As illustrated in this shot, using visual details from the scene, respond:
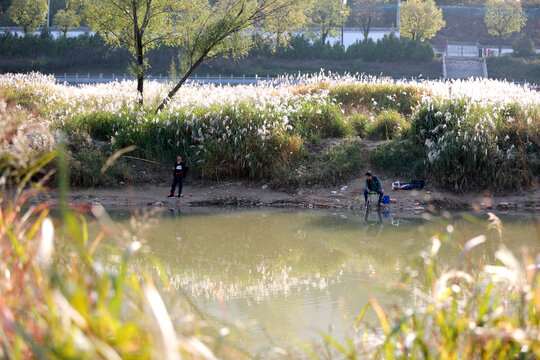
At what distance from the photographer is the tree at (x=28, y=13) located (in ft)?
171

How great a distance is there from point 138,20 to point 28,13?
3932 cm

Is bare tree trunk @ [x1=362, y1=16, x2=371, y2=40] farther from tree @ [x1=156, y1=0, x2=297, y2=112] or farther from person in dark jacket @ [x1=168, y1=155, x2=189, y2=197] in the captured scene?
person in dark jacket @ [x1=168, y1=155, x2=189, y2=197]

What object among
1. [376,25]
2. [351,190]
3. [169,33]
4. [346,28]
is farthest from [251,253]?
[376,25]

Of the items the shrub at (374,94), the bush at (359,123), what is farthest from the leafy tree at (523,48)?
the bush at (359,123)

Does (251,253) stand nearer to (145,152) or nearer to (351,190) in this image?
(351,190)

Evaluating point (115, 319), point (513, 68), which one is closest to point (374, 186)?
point (115, 319)

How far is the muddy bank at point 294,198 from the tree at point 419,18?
48056 millimetres

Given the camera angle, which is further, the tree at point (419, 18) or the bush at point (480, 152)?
the tree at point (419, 18)

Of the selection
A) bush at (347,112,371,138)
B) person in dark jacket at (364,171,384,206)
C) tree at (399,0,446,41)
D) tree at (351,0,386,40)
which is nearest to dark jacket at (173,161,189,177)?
person in dark jacket at (364,171,384,206)

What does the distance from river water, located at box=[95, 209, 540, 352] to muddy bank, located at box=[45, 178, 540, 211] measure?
2.36 feet

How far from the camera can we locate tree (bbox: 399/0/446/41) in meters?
59.0

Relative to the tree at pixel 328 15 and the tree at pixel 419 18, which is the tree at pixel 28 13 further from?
the tree at pixel 419 18

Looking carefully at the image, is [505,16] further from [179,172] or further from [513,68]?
[179,172]

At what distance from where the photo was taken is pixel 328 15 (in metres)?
59.1
